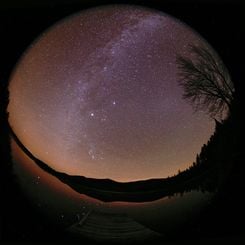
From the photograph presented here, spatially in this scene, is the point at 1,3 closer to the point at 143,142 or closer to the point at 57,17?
the point at 57,17

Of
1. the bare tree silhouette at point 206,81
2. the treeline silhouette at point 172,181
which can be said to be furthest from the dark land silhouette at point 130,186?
the bare tree silhouette at point 206,81

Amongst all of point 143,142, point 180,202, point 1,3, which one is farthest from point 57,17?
point 180,202

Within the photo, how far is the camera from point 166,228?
4.68 ft

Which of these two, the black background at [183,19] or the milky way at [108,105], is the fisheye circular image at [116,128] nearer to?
the milky way at [108,105]

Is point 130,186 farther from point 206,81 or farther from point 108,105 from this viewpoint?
point 206,81

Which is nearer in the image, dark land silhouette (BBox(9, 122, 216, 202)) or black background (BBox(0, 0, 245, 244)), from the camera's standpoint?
dark land silhouette (BBox(9, 122, 216, 202))

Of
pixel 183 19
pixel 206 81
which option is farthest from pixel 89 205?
pixel 183 19

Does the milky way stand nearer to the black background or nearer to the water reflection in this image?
the water reflection

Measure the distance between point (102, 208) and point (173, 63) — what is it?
0.47 m

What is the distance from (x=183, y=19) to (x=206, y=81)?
34 cm

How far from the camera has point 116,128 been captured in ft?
4.43

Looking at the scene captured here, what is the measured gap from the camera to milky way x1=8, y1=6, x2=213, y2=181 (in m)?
1.34

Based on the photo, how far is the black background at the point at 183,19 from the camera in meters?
1.62

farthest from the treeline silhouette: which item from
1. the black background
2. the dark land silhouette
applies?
the black background
